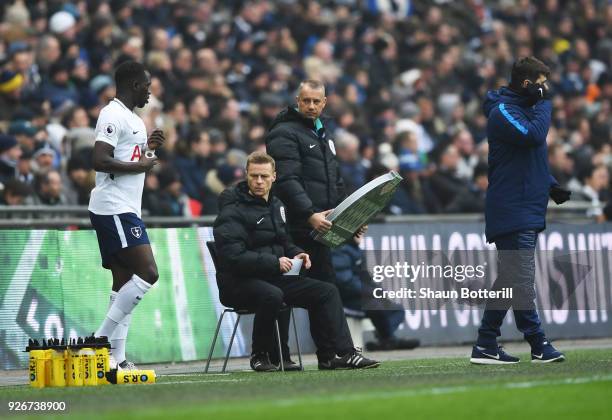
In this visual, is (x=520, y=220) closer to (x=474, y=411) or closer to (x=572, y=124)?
(x=474, y=411)

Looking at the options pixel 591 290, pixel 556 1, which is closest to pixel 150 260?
pixel 591 290

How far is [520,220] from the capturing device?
12.0 metres

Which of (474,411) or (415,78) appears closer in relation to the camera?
(474,411)

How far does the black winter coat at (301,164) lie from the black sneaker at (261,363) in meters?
1.07

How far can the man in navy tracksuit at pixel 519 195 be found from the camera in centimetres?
1203

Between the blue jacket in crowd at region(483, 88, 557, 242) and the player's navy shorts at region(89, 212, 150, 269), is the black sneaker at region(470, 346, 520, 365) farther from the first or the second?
the player's navy shorts at region(89, 212, 150, 269)

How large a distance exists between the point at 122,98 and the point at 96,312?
3250mm

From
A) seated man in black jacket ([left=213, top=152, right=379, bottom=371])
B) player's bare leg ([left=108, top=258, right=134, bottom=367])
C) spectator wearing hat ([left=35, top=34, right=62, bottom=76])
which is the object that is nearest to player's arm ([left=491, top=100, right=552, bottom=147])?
seated man in black jacket ([left=213, top=152, right=379, bottom=371])

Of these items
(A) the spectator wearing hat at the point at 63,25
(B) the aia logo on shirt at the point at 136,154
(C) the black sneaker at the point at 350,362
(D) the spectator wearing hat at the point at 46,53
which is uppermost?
(A) the spectator wearing hat at the point at 63,25

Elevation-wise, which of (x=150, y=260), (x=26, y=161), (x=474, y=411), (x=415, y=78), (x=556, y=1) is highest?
(x=556, y=1)

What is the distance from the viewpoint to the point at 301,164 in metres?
12.5

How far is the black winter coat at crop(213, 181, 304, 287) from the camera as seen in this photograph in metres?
12.2

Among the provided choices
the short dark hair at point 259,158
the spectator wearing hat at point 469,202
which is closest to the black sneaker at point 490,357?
the short dark hair at point 259,158

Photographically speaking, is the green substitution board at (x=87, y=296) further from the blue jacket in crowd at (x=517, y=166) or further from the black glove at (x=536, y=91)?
the black glove at (x=536, y=91)
